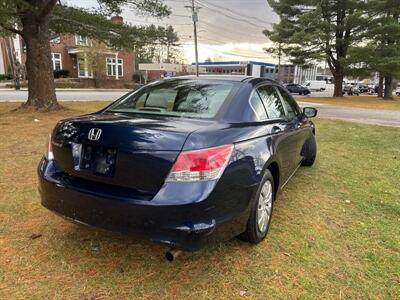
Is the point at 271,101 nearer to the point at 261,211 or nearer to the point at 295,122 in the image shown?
the point at 295,122

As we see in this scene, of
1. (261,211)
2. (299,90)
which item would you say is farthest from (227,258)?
(299,90)

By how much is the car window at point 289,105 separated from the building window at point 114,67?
44.0m

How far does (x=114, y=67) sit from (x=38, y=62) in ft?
123

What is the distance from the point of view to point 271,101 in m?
3.68

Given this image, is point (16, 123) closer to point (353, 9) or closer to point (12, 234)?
point (12, 234)

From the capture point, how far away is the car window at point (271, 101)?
348 cm

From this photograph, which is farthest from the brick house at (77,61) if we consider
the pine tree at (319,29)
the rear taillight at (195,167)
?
the rear taillight at (195,167)

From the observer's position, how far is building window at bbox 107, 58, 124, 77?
150ft

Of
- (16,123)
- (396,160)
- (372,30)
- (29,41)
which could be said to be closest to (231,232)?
(396,160)

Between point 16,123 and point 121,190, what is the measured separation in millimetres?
8253

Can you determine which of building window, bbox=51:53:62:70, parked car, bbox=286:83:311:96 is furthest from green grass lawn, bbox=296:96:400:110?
building window, bbox=51:53:62:70

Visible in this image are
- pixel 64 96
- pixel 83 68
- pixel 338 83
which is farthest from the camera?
pixel 83 68

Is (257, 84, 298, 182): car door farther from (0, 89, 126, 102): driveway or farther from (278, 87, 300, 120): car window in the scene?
(0, 89, 126, 102): driveway

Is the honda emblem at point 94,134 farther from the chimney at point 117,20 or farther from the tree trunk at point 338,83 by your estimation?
the tree trunk at point 338,83
